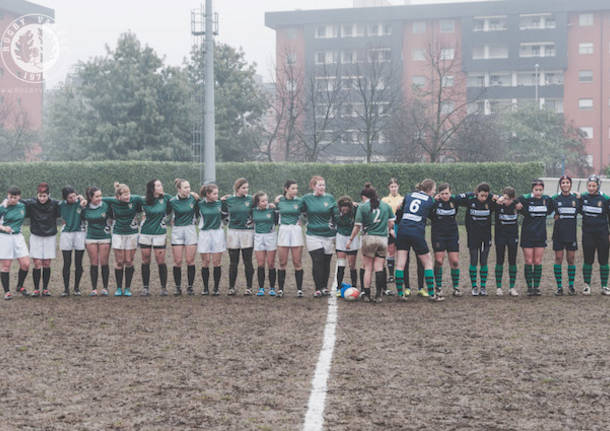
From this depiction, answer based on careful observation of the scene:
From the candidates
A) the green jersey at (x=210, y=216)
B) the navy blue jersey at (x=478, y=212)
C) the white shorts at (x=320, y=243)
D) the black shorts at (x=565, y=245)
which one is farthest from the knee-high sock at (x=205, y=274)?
the black shorts at (x=565, y=245)

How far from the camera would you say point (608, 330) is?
9195mm

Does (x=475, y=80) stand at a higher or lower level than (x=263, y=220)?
higher

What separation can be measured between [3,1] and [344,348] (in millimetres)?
69043

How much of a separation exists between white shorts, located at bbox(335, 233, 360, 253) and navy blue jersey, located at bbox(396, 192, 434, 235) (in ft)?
2.32

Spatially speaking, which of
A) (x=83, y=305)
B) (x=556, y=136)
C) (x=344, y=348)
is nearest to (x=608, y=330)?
(x=344, y=348)

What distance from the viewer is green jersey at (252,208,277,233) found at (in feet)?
40.3

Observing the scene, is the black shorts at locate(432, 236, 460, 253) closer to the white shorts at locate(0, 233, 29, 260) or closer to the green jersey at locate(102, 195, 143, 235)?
the green jersey at locate(102, 195, 143, 235)

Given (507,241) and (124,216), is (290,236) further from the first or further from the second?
(507,241)

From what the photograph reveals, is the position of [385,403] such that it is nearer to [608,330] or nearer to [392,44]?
[608,330]

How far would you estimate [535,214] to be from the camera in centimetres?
1229

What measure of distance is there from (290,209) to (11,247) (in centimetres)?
466

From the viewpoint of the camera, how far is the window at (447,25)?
78188 millimetres

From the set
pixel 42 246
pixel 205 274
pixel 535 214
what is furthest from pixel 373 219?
pixel 42 246

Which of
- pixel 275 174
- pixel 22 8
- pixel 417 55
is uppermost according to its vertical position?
pixel 22 8
